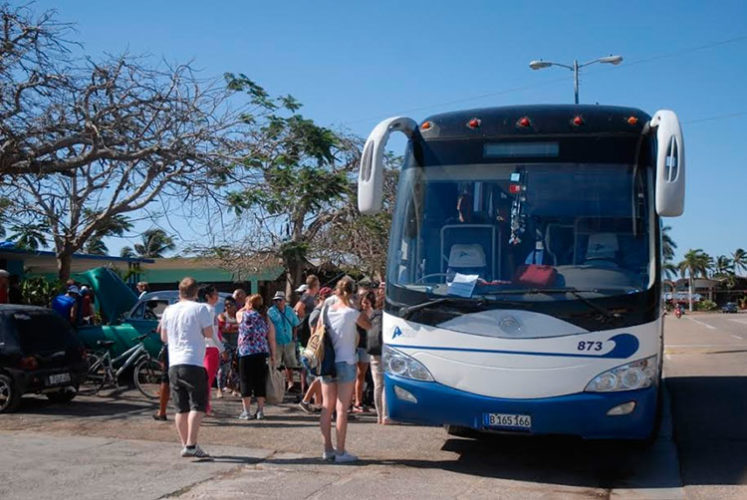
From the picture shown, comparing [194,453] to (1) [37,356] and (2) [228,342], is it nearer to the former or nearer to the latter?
(1) [37,356]

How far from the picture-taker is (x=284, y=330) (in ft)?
42.5

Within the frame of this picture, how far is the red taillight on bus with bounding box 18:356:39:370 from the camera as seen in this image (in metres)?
11.4

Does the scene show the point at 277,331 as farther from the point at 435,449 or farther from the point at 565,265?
the point at 565,265

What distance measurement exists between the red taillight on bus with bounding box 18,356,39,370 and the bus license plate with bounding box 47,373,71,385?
29cm

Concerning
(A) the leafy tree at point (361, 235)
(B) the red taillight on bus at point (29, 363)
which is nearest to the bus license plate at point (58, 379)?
(B) the red taillight on bus at point (29, 363)

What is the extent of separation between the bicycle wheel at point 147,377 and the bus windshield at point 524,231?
612 cm

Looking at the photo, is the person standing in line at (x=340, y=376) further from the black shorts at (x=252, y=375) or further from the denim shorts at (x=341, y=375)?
the black shorts at (x=252, y=375)

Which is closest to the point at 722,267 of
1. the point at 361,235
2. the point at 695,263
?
the point at 695,263

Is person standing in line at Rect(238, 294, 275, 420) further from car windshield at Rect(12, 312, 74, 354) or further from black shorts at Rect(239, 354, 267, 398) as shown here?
car windshield at Rect(12, 312, 74, 354)

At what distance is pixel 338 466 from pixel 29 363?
18.2 feet

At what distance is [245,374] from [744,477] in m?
6.13

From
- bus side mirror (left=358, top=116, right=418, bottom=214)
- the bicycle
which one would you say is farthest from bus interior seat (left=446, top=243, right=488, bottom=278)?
the bicycle

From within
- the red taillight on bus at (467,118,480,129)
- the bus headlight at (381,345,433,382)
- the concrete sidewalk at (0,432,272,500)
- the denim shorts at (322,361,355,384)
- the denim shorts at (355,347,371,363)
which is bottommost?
the concrete sidewalk at (0,432,272,500)

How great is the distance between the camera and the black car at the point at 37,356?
11398mm
